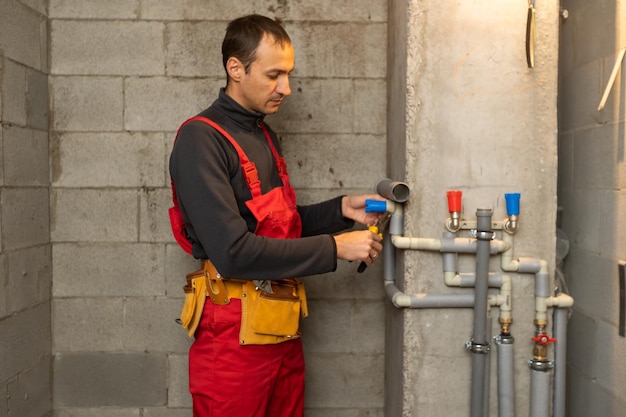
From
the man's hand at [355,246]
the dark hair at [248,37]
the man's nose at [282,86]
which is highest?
the dark hair at [248,37]

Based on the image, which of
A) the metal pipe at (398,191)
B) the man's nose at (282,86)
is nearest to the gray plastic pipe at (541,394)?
the metal pipe at (398,191)

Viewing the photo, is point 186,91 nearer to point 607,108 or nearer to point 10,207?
point 10,207

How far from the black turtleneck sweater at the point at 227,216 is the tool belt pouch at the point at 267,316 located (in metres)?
0.13

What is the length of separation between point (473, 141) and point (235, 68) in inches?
28.5

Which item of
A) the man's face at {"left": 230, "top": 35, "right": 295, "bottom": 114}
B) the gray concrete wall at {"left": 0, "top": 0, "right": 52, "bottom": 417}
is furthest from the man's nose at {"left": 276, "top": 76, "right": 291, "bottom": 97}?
the gray concrete wall at {"left": 0, "top": 0, "right": 52, "bottom": 417}

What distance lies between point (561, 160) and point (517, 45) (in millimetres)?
660

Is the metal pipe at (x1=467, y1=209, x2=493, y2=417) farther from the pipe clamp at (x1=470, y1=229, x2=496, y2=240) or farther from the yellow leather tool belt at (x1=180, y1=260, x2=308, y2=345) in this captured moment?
the yellow leather tool belt at (x1=180, y1=260, x2=308, y2=345)

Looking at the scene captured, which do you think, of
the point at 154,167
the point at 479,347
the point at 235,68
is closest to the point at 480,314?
the point at 479,347

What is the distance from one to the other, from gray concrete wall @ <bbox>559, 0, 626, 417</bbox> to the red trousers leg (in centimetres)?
105

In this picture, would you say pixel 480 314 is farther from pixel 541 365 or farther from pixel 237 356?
pixel 237 356

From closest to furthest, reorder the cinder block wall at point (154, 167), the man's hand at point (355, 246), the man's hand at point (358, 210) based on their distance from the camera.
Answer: the man's hand at point (355, 246), the man's hand at point (358, 210), the cinder block wall at point (154, 167)

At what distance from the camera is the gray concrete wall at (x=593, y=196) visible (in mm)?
1796

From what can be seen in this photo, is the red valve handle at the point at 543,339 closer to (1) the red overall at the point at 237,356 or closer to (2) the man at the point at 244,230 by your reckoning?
(2) the man at the point at 244,230

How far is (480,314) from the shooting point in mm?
1649
